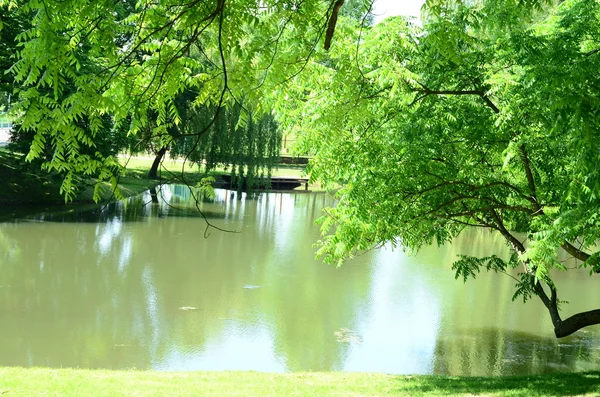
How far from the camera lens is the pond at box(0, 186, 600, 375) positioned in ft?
32.9

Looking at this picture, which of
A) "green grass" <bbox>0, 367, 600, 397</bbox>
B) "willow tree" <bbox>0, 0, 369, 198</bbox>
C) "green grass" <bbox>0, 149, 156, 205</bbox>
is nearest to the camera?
"willow tree" <bbox>0, 0, 369, 198</bbox>

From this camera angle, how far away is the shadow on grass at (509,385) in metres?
7.11

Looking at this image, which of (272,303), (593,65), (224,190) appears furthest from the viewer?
(224,190)

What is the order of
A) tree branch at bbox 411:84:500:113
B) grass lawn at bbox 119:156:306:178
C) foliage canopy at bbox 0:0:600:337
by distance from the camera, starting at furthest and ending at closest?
grass lawn at bbox 119:156:306:178 → tree branch at bbox 411:84:500:113 → foliage canopy at bbox 0:0:600:337

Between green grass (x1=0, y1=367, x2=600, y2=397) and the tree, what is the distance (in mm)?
1225

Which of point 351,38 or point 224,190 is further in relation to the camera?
point 224,190

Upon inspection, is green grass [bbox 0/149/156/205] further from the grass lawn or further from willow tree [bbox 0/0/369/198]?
willow tree [bbox 0/0/369/198]

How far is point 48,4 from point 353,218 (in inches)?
229

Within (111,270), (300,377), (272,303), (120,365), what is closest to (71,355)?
(120,365)

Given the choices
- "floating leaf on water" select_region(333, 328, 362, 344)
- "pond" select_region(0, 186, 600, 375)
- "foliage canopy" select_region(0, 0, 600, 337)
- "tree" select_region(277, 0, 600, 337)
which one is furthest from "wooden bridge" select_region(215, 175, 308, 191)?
"tree" select_region(277, 0, 600, 337)

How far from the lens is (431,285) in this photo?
1498cm

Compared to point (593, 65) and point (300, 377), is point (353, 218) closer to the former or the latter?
point (300, 377)

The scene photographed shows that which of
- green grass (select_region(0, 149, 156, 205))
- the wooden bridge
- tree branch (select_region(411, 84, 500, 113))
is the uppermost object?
tree branch (select_region(411, 84, 500, 113))

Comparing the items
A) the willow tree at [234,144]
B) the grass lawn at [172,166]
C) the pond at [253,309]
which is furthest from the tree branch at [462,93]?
the grass lawn at [172,166]
